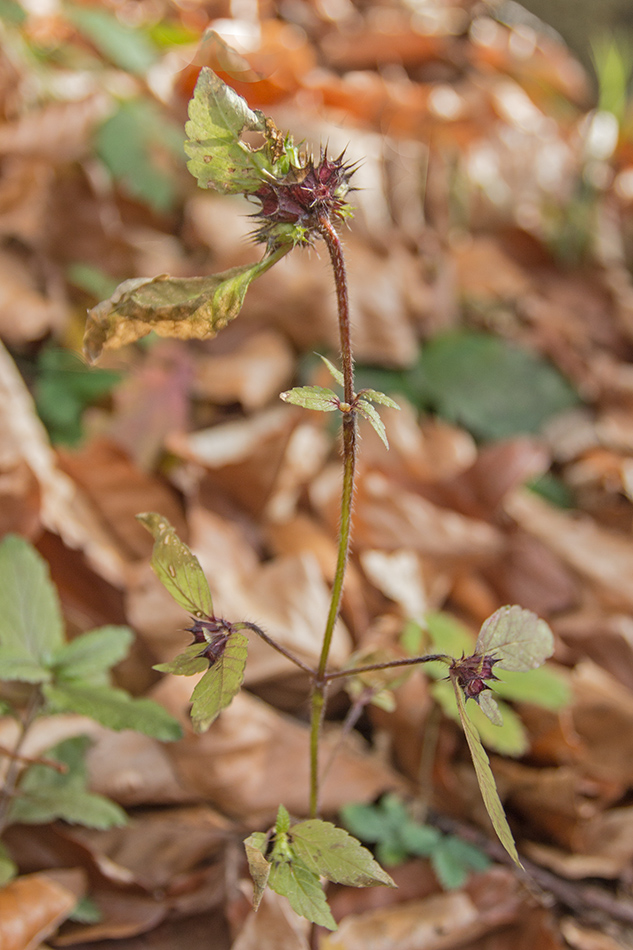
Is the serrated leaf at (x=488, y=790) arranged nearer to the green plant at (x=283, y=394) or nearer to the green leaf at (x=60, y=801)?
the green plant at (x=283, y=394)

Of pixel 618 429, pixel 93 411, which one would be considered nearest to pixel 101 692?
pixel 93 411

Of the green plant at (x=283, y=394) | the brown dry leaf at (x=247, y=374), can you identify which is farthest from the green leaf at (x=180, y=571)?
the brown dry leaf at (x=247, y=374)

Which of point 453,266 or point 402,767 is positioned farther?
point 453,266

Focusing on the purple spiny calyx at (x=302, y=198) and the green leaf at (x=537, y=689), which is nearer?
the purple spiny calyx at (x=302, y=198)

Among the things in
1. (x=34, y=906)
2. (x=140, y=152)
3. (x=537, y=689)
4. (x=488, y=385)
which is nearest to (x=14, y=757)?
(x=34, y=906)

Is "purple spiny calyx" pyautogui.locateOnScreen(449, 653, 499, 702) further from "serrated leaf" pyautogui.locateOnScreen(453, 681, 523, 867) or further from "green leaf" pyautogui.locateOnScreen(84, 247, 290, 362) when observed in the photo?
"green leaf" pyautogui.locateOnScreen(84, 247, 290, 362)

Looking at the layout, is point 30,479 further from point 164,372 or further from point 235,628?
point 235,628

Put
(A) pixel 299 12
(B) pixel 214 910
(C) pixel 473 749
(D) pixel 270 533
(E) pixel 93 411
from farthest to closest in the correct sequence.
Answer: (A) pixel 299 12 < (E) pixel 93 411 < (D) pixel 270 533 < (B) pixel 214 910 < (C) pixel 473 749
